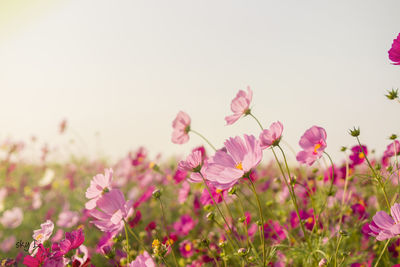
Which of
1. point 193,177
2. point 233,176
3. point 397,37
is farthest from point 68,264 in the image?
point 397,37

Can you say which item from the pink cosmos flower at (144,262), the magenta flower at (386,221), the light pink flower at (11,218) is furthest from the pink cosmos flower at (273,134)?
the light pink flower at (11,218)

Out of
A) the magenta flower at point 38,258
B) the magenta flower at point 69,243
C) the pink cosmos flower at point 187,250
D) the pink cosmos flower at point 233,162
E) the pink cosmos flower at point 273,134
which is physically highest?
the pink cosmos flower at point 273,134

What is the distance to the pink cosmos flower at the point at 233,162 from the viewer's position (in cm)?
80

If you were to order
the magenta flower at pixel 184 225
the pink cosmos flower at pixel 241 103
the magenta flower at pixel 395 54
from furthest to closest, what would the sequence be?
the magenta flower at pixel 184 225, the pink cosmos flower at pixel 241 103, the magenta flower at pixel 395 54

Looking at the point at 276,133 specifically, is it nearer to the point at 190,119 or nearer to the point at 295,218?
the point at 190,119

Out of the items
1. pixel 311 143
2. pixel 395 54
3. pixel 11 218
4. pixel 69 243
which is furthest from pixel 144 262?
pixel 11 218

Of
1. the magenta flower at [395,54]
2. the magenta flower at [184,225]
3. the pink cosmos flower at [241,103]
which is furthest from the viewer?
the magenta flower at [184,225]

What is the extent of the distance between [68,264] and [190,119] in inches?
25.9

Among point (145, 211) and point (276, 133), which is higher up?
point (276, 133)

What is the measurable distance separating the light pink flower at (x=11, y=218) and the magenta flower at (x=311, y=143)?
2.61 m

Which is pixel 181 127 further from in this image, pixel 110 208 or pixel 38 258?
pixel 38 258

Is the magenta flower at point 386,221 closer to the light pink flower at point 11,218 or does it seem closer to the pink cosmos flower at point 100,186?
the pink cosmos flower at point 100,186

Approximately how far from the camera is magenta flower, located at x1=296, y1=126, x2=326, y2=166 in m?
0.99

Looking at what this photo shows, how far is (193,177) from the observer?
1024 mm
